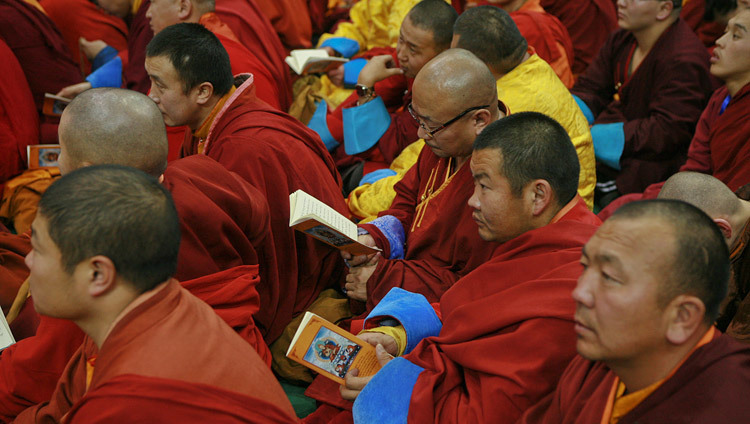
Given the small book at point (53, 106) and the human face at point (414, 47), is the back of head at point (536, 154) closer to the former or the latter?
the human face at point (414, 47)

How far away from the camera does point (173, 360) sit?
161 centimetres

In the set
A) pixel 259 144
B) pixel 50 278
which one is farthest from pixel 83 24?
pixel 50 278

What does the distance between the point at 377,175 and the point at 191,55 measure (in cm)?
127

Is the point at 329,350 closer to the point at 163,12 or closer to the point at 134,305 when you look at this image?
the point at 134,305

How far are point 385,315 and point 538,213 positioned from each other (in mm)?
650

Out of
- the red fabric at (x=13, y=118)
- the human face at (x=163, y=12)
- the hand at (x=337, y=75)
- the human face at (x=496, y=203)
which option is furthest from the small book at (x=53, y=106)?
the human face at (x=496, y=203)

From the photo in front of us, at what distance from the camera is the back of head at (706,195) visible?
278 centimetres

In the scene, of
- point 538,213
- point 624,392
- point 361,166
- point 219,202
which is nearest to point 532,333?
point 624,392

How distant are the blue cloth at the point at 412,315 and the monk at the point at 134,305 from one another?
0.83 metres

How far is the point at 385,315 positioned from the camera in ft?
8.59

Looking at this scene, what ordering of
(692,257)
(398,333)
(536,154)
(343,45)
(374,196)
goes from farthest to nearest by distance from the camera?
(343,45) < (374,196) < (398,333) < (536,154) < (692,257)

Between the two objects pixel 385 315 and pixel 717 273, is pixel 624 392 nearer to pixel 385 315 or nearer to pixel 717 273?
pixel 717 273

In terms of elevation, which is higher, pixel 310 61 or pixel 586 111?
pixel 310 61

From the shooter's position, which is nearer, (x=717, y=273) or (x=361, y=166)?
(x=717, y=273)
